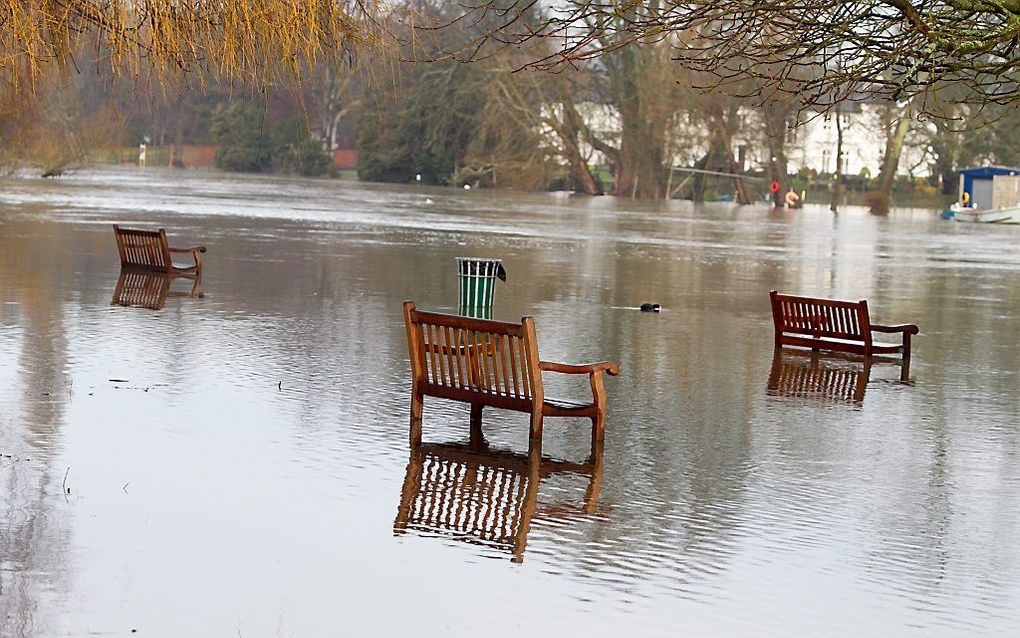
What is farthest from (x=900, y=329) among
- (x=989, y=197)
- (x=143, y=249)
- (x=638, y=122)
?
(x=638, y=122)

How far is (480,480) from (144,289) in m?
13.2

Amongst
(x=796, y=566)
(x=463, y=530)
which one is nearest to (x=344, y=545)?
(x=463, y=530)

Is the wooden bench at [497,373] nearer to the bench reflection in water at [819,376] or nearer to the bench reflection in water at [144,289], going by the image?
the bench reflection in water at [819,376]

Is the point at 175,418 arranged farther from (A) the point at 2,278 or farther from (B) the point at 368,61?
(A) the point at 2,278

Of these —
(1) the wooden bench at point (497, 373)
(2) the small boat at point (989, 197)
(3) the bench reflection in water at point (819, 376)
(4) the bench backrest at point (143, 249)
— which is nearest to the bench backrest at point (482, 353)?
(1) the wooden bench at point (497, 373)

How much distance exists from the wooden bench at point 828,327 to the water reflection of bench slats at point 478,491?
23.8 feet

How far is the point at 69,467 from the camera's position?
30.7 ft

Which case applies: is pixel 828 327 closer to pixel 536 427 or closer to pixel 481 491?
pixel 536 427

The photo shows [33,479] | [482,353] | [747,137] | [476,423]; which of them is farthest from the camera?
[747,137]

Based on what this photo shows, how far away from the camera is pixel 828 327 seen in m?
17.5

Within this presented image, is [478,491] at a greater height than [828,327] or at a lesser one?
lesser

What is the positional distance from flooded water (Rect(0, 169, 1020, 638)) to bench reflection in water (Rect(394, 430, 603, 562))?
0.03m

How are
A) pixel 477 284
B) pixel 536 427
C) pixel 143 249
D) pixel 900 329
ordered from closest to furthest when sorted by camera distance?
pixel 536 427
pixel 900 329
pixel 477 284
pixel 143 249

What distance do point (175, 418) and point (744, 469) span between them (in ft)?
13.0
